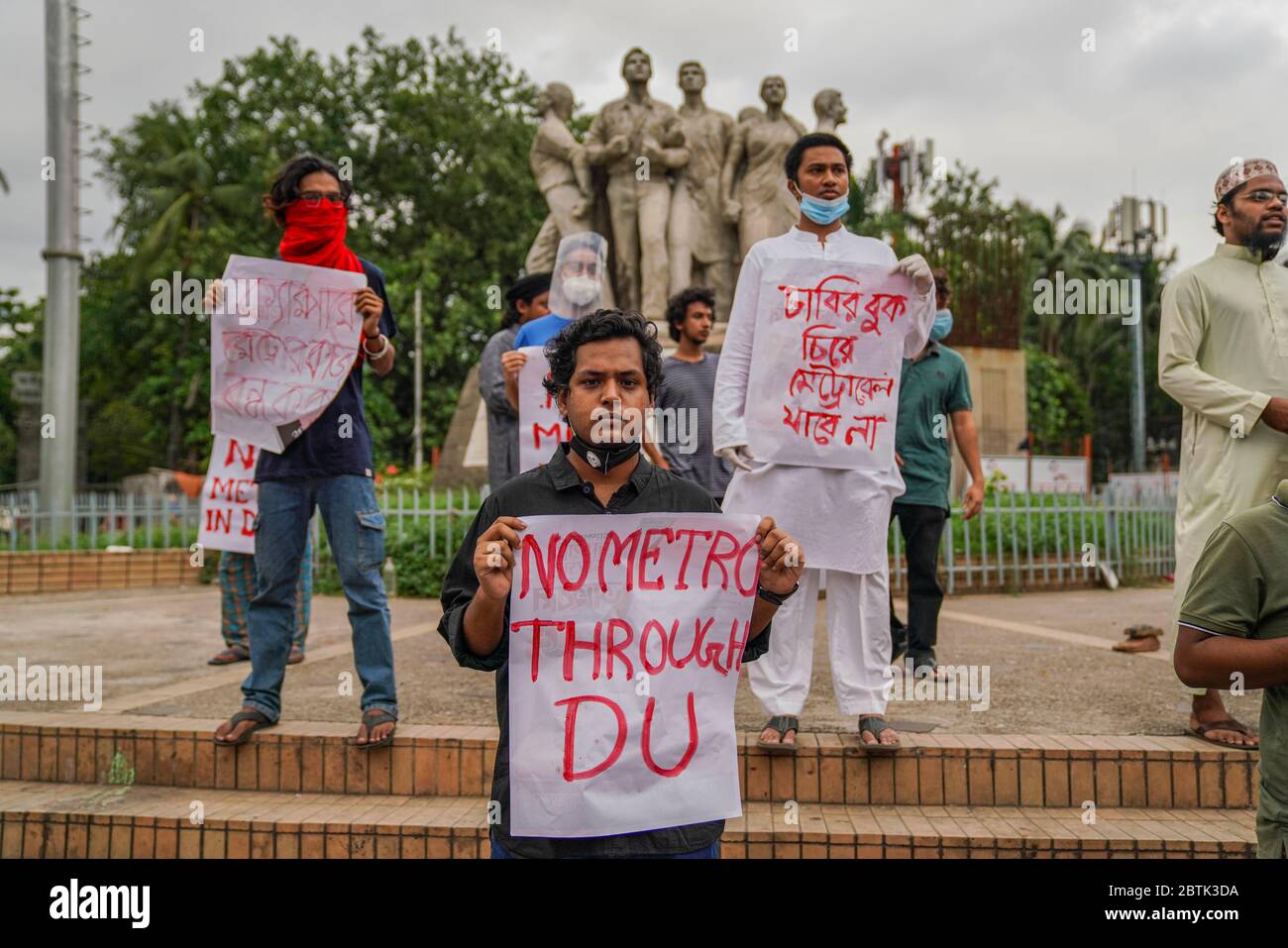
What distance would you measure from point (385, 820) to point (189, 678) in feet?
7.47

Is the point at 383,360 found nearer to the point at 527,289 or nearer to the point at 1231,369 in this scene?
the point at 527,289

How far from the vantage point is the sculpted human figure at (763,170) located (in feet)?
35.8

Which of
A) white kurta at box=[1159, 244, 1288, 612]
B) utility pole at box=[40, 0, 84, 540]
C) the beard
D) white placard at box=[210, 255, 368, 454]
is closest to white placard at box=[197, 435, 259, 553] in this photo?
white placard at box=[210, 255, 368, 454]

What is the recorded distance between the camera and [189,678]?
17.7 feet

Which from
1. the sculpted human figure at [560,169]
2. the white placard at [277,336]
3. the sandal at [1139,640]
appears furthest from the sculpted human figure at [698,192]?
the white placard at [277,336]

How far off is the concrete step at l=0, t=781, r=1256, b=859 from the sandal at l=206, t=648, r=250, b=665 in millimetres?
1906

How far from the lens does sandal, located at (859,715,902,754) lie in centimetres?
370

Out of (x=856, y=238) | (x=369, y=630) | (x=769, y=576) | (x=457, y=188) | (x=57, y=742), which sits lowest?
(x=57, y=742)

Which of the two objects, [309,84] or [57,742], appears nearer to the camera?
[57,742]

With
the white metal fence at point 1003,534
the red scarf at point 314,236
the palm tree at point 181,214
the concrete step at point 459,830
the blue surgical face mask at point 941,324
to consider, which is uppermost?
the palm tree at point 181,214

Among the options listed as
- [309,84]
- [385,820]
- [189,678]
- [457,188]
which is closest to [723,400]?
[385,820]

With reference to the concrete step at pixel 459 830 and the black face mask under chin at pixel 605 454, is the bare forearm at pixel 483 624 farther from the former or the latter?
the concrete step at pixel 459 830

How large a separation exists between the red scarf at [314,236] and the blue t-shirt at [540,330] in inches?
31.8
